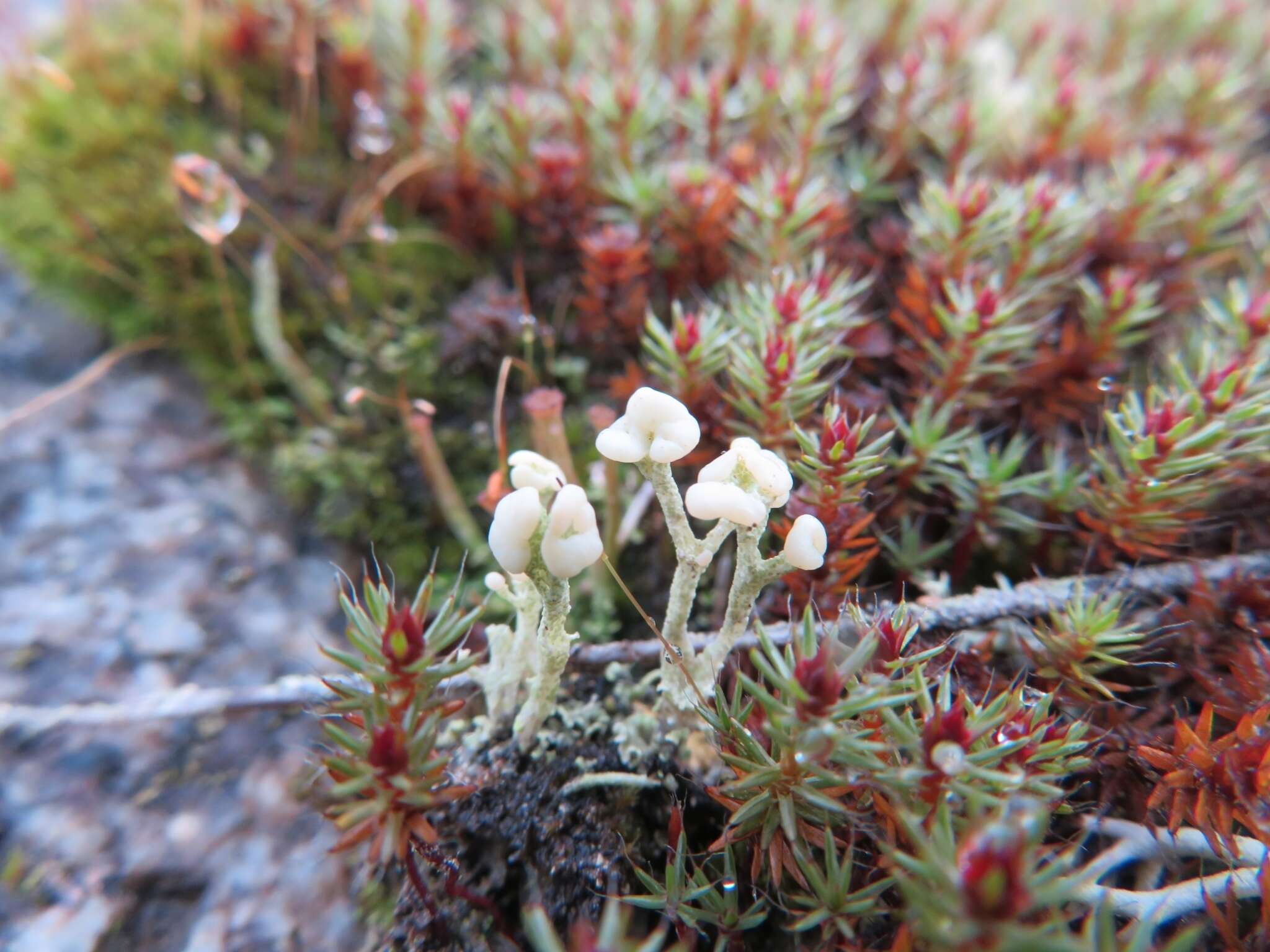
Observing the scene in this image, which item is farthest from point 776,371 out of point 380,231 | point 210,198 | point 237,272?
point 237,272

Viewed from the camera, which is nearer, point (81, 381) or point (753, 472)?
point (753, 472)

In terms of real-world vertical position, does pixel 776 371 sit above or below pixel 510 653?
above

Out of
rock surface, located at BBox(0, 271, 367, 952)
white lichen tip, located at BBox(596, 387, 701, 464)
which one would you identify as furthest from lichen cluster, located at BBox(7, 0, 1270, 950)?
rock surface, located at BBox(0, 271, 367, 952)

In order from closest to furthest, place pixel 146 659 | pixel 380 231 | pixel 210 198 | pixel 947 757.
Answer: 1. pixel 947 757
2. pixel 146 659
3. pixel 210 198
4. pixel 380 231

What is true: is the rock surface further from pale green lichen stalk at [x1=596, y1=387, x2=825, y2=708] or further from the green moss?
pale green lichen stalk at [x1=596, y1=387, x2=825, y2=708]

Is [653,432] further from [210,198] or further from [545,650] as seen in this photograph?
[210,198]

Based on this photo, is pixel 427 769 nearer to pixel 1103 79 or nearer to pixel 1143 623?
pixel 1143 623
